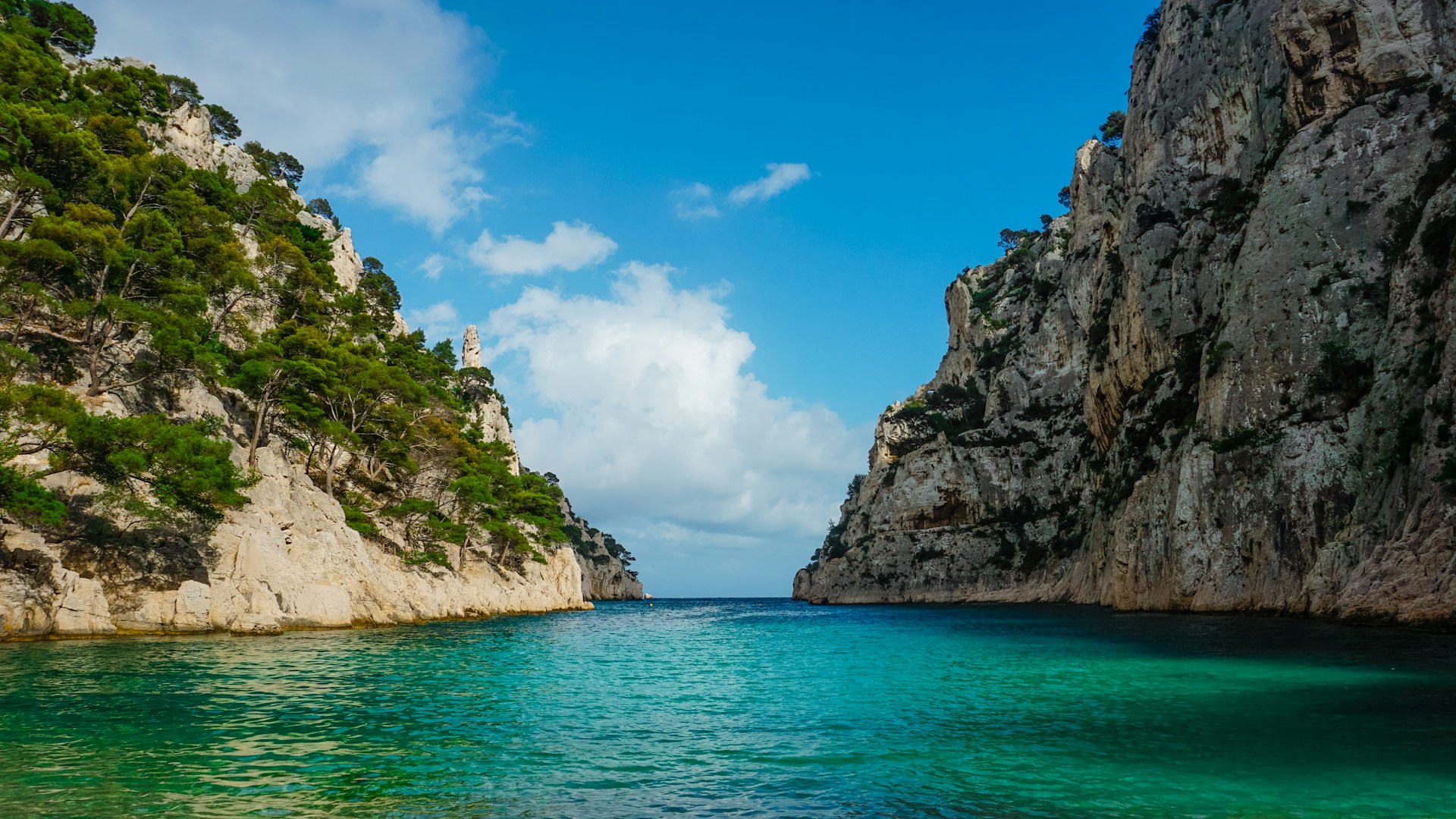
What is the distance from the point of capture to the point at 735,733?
15.0 m

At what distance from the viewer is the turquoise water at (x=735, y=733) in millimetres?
9773

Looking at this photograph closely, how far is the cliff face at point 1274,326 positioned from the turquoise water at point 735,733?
11007 mm

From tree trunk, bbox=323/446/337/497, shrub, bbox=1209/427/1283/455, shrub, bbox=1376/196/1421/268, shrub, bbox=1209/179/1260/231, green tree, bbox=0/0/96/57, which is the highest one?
green tree, bbox=0/0/96/57

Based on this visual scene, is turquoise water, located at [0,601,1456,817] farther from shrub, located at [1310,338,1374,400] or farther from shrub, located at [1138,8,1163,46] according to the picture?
shrub, located at [1138,8,1163,46]

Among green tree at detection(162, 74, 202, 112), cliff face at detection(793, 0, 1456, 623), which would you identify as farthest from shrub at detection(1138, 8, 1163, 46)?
green tree at detection(162, 74, 202, 112)

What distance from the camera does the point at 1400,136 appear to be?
43188mm

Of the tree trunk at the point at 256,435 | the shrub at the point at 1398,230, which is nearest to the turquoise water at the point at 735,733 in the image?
the tree trunk at the point at 256,435

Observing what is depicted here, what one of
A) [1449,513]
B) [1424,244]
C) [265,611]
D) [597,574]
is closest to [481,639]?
[265,611]

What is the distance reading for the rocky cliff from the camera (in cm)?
2917

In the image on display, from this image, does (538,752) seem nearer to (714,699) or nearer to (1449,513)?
(714,699)

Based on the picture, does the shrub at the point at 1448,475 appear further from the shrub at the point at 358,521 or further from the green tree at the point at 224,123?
the green tree at the point at 224,123

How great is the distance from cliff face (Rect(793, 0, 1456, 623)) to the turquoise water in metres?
11.0

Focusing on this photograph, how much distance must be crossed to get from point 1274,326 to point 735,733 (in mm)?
44556

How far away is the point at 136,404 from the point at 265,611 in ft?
38.9
